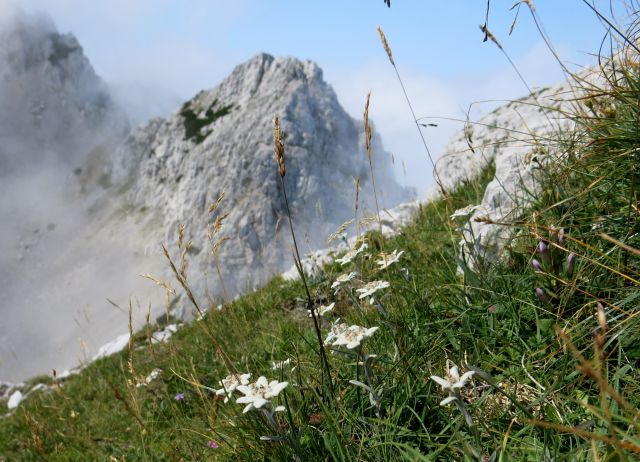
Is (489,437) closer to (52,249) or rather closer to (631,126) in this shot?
(631,126)

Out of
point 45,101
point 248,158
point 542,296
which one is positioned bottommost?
point 542,296

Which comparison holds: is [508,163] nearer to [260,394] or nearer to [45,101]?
[260,394]

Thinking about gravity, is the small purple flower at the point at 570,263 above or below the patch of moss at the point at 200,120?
below

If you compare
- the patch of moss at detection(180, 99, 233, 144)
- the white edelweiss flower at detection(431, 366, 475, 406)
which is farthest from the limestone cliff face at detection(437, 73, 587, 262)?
the patch of moss at detection(180, 99, 233, 144)

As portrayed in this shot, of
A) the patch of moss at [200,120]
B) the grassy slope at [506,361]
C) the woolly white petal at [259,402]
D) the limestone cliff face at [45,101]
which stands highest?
the limestone cliff face at [45,101]

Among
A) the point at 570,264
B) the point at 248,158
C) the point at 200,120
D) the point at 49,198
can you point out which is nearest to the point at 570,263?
the point at 570,264

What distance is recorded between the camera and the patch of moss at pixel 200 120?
112m

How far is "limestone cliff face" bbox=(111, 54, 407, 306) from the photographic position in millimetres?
89750

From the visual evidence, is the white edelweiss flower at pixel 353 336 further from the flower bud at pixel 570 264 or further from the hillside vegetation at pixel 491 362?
the flower bud at pixel 570 264

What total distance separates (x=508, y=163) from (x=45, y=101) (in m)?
170

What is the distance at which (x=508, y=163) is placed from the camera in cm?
571

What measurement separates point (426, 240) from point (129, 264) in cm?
11308

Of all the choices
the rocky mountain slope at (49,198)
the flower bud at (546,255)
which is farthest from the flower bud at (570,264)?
the rocky mountain slope at (49,198)

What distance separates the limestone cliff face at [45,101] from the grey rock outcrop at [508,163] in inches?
6181
